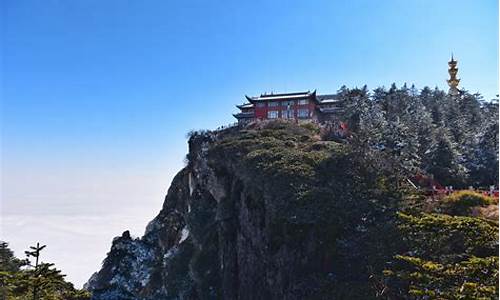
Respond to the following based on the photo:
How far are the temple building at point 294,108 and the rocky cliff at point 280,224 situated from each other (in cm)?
735

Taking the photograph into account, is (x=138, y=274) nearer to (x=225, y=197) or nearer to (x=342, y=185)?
(x=225, y=197)

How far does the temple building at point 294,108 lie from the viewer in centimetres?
4794

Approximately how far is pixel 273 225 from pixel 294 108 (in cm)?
2665

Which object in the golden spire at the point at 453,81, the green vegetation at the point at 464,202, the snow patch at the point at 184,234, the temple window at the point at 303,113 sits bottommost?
the snow patch at the point at 184,234

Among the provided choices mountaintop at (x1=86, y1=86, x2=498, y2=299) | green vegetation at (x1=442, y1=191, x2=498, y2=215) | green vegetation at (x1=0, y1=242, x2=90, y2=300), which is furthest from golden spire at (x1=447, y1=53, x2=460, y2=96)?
green vegetation at (x1=0, y1=242, x2=90, y2=300)

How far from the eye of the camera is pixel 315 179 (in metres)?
25.2

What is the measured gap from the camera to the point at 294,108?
4809 cm

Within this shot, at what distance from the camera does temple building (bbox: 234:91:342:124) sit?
47941 mm

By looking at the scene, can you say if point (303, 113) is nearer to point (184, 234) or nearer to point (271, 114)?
point (271, 114)

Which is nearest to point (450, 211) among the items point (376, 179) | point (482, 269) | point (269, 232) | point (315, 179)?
point (376, 179)

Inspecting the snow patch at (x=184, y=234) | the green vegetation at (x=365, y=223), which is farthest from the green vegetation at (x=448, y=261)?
the snow patch at (x=184, y=234)

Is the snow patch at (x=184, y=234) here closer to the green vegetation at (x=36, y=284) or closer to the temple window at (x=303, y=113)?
the temple window at (x=303, y=113)

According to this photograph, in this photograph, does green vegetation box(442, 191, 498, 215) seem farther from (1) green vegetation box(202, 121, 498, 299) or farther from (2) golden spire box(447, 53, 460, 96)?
(2) golden spire box(447, 53, 460, 96)

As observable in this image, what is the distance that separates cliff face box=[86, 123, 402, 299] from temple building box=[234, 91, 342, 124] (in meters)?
7.66
